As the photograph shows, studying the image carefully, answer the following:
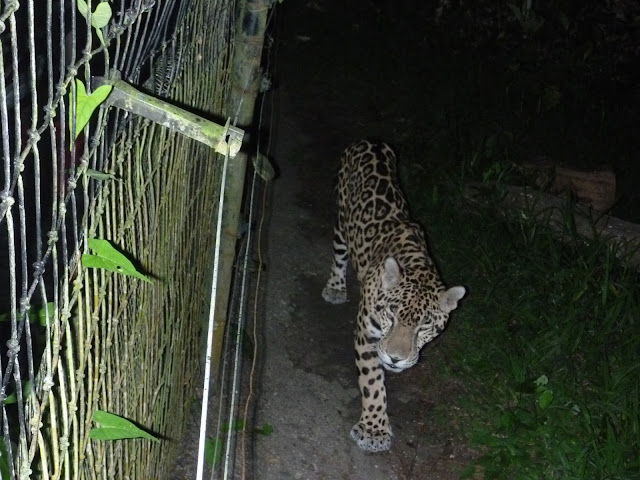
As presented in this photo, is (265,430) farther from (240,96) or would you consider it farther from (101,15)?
(101,15)

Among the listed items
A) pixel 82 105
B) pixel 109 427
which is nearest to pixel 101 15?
pixel 82 105

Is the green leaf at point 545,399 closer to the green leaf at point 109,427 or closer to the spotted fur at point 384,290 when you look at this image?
the spotted fur at point 384,290

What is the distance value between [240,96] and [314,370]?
6.38 ft

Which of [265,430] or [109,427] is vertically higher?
[109,427]

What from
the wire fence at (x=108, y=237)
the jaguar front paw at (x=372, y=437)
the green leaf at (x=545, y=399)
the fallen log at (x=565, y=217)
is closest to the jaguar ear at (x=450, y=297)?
the jaguar front paw at (x=372, y=437)

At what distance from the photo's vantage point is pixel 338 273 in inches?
225

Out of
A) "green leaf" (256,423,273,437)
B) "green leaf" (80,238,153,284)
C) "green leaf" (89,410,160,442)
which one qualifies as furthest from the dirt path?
"green leaf" (80,238,153,284)

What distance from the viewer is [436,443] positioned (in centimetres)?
468

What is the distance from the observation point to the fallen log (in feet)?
19.2

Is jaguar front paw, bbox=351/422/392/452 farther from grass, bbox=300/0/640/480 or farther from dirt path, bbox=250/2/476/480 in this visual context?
grass, bbox=300/0/640/480

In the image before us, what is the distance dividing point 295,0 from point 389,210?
648 centimetres

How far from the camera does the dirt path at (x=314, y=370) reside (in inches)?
174

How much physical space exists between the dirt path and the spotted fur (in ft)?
0.59

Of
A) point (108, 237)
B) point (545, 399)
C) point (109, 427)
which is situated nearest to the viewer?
point (109, 427)
